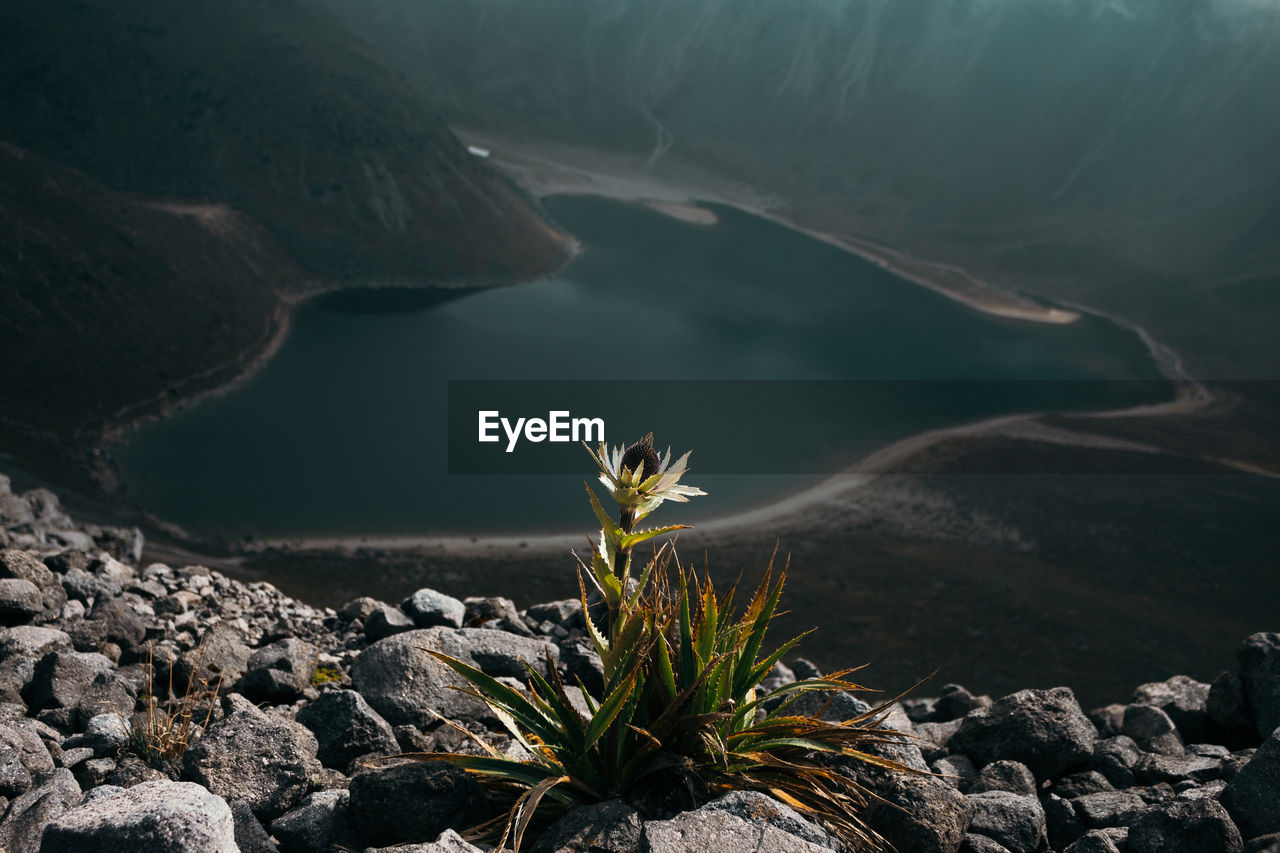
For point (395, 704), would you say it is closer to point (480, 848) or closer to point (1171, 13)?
point (480, 848)

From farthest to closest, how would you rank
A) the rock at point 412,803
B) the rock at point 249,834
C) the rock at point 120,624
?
the rock at point 120,624 → the rock at point 412,803 → the rock at point 249,834

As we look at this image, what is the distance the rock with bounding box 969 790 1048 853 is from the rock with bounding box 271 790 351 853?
4089mm

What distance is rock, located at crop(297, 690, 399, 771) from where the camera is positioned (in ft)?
20.3

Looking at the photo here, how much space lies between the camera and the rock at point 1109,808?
20.6 ft

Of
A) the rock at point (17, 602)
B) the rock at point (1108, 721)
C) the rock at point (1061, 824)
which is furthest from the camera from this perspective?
the rock at point (1108, 721)

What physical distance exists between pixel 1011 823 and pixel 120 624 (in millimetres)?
7941

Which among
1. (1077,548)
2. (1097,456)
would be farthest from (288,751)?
(1097,456)

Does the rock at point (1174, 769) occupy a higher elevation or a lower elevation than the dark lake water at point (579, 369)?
lower

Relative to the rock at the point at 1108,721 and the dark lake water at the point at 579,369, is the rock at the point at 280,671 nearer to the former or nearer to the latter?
the rock at the point at 1108,721

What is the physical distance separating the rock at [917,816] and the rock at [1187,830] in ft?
3.67

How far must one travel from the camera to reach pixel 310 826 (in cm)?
521

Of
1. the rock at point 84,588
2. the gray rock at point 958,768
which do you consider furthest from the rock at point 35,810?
the gray rock at point 958,768

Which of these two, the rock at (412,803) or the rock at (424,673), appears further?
the rock at (424,673)

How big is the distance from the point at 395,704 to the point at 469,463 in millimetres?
36570
